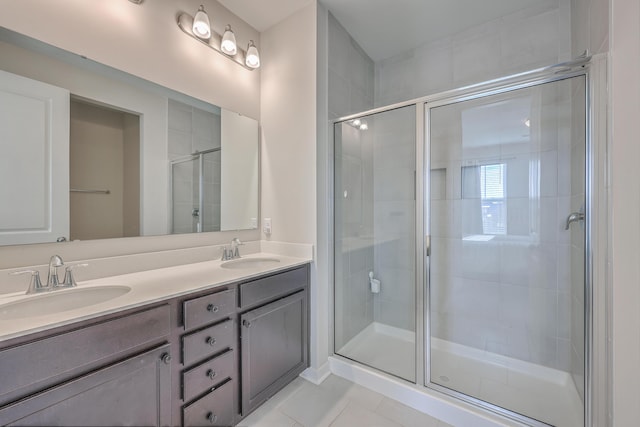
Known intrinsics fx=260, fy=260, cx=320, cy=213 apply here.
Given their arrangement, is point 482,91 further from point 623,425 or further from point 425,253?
point 623,425

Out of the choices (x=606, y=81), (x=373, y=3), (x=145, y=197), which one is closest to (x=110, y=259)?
(x=145, y=197)

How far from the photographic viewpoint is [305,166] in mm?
1827

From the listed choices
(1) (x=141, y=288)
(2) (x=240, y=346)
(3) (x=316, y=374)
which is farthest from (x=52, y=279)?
(3) (x=316, y=374)

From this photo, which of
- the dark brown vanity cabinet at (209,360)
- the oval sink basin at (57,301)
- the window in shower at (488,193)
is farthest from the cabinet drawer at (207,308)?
the window in shower at (488,193)

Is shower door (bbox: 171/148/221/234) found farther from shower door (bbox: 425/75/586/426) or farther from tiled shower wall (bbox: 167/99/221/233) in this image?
shower door (bbox: 425/75/586/426)

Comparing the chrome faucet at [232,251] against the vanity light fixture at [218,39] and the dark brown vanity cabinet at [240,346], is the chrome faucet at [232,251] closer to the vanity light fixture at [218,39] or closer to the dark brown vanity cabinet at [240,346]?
the dark brown vanity cabinet at [240,346]

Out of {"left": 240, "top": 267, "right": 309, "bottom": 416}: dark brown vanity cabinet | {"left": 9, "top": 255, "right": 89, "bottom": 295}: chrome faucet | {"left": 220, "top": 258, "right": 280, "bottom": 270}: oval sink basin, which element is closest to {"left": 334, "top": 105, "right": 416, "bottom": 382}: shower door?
{"left": 240, "top": 267, "right": 309, "bottom": 416}: dark brown vanity cabinet

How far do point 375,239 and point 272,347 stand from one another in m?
1.25

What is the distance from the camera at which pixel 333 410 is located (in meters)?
1.51

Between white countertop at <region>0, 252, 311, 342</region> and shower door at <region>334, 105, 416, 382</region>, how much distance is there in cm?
58

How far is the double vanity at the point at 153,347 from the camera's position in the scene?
30.5 inches

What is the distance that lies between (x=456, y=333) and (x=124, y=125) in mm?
2612

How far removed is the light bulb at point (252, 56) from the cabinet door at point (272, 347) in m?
1.69

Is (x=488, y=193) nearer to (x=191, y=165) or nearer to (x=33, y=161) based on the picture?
(x=191, y=165)
